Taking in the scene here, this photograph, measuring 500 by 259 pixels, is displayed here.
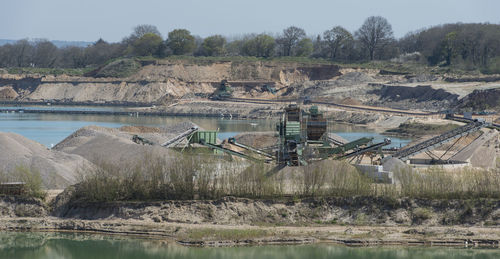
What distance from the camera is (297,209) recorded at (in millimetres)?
35781

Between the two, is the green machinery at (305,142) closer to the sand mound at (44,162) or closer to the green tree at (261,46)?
the sand mound at (44,162)

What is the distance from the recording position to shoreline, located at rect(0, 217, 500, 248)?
32500 mm

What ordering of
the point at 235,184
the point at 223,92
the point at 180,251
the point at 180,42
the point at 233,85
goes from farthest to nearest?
the point at 180,42 < the point at 233,85 < the point at 223,92 < the point at 235,184 < the point at 180,251

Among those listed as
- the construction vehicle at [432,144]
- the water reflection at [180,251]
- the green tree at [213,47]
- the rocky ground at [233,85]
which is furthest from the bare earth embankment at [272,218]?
the green tree at [213,47]

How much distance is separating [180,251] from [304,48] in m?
148

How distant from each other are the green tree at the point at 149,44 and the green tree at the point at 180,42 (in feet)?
8.78

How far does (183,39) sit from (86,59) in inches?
1437

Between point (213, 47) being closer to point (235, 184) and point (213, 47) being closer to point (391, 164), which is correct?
point (391, 164)

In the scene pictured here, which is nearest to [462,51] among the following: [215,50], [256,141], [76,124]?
[215,50]

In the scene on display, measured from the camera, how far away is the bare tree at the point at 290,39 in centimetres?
17850

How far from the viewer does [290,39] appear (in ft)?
586

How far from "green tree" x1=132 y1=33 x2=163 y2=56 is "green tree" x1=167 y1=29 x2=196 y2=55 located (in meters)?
2.68

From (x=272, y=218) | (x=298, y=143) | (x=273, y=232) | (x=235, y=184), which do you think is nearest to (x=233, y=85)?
(x=298, y=143)

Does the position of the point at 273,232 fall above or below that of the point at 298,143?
below
